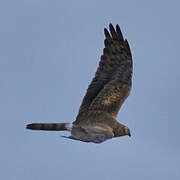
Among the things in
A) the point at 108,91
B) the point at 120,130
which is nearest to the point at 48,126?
the point at 120,130

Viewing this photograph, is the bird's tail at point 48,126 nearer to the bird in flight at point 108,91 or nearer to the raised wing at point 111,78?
the bird in flight at point 108,91

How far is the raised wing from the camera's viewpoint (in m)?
17.2

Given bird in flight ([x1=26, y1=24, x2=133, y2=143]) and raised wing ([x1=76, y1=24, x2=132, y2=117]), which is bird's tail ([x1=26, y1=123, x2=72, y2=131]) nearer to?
bird in flight ([x1=26, y1=24, x2=133, y2=143])

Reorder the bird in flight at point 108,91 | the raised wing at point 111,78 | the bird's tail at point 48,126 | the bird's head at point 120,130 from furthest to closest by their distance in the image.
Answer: the raised wing at point 111,78 → the bird's head at point 120,130 → the bird in flight at point 108,91 → the bird's tail at point 48,126

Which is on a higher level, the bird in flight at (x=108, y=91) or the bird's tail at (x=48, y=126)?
the bird in flight at (x=108, y=91)

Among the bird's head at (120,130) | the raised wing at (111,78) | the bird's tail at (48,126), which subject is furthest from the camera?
the raised wing at (111,78)

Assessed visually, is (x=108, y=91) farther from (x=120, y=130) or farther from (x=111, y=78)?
(x=120, y=130)

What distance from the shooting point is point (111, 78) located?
1762cm

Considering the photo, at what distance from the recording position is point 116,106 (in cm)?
1733

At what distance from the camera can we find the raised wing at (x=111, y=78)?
1722cm

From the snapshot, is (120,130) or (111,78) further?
(111,78)

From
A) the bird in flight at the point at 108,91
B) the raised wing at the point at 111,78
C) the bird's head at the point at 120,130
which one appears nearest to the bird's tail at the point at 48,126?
the bird in flight at the point at 108,91

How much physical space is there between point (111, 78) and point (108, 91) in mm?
395

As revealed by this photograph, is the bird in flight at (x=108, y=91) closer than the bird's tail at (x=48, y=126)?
No
